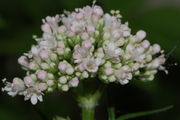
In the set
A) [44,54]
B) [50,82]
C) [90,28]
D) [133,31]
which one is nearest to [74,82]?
[50,82]

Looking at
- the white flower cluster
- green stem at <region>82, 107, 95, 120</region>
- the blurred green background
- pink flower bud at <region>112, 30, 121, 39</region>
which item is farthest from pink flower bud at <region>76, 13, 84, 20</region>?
the blurred green background

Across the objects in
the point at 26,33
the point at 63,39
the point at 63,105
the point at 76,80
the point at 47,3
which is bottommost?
the point at 76,80

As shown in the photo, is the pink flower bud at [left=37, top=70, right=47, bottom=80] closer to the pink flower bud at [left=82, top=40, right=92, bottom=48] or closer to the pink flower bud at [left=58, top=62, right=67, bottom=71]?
the pink flower bud at [left=58, top=62, right=67, bottom=71]

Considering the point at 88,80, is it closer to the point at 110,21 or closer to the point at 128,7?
the point at 110,21

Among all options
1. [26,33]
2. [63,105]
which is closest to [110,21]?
[26,33]

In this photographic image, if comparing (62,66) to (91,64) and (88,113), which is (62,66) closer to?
(91,64)
